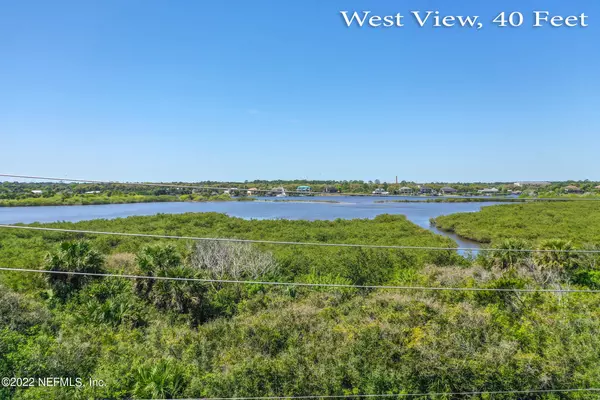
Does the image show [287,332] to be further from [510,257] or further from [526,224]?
[526,224]

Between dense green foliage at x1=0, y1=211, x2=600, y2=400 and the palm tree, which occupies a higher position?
the palm tree

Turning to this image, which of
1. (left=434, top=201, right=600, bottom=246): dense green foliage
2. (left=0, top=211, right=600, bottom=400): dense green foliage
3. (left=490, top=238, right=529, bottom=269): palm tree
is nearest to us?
(left=0, top=211, right=600, bottom=400): dense green foliage

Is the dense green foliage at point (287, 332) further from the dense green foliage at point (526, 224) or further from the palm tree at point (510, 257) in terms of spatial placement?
the dense green foliage at point (526, 224)

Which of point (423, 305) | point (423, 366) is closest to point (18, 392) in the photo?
point (423, 366)

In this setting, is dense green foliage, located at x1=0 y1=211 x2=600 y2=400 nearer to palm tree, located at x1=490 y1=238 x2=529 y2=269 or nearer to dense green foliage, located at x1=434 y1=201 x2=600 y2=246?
palm tree, located at x1=490 y1=238 x2=529 y2=269

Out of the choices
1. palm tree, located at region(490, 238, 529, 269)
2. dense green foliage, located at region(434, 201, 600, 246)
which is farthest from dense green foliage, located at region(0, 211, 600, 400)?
dense green foliage, located at region(434, 201, 600, 246)

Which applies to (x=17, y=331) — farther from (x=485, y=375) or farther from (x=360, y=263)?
(x=360, y=263)

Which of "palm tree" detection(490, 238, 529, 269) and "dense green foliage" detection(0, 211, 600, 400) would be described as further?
"palm tree" detection(490, 238, 529, 269)
